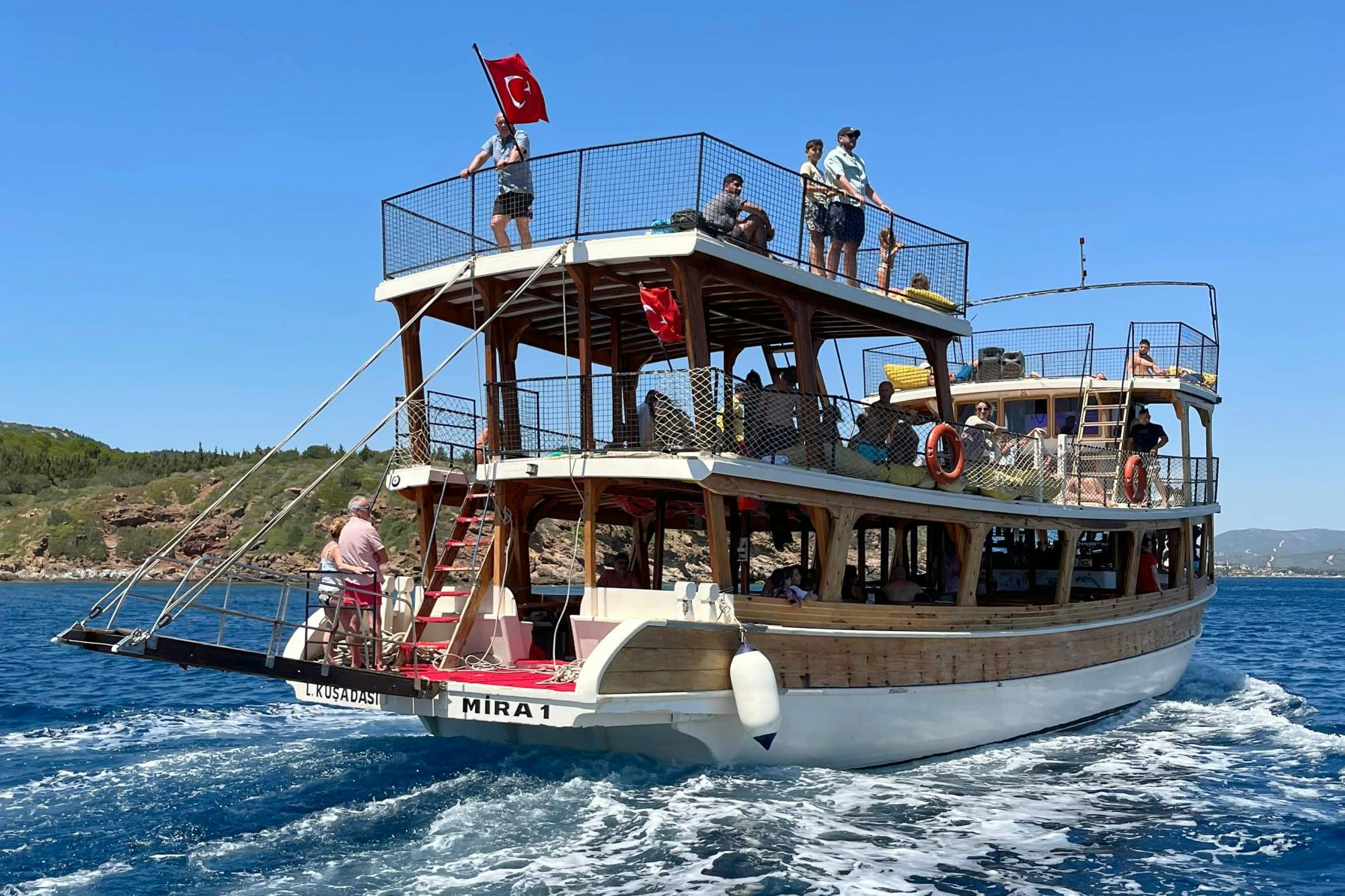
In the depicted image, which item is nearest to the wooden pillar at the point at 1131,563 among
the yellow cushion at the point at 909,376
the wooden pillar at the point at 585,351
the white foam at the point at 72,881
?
the yellow cushion at the point at 909,376

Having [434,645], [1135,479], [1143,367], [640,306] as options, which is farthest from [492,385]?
[1143,367]

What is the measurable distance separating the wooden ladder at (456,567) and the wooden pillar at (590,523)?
1.17m

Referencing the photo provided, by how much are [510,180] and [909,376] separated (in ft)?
32.2

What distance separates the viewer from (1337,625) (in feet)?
165

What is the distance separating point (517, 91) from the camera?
12898 millimetres

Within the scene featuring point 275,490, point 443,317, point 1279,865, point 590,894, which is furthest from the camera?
point 275,490

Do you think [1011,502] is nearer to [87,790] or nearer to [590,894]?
[590,894]

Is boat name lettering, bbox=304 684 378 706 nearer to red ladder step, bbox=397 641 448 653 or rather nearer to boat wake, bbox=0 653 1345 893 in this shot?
boat wake, bbox=0 653 1345 893

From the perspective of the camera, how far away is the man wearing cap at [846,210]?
45.4ft

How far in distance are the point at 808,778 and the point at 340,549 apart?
200 inches

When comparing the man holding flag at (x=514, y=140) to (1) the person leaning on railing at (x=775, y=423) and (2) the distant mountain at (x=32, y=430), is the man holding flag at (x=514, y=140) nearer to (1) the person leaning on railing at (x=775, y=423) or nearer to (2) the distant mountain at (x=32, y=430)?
(1) the person leaning on railing at (x=775, y=423)

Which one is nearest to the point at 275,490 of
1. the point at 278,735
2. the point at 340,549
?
the point at 278,735

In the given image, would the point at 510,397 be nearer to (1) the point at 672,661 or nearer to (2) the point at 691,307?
(2) the point at 691,307

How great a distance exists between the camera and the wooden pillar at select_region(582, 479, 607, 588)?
11875 mm
